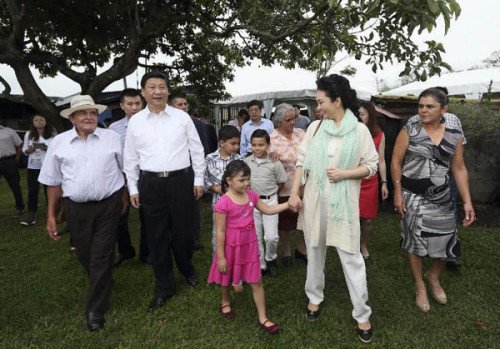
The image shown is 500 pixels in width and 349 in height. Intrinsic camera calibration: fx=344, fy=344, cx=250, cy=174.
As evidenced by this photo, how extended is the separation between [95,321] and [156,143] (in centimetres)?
163

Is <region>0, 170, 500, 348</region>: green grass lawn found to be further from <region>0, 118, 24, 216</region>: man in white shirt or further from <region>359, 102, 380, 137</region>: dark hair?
<region>0, 118, 24, 216</region>: man in white shirt

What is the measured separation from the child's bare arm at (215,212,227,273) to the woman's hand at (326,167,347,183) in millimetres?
897

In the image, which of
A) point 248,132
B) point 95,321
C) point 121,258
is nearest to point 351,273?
point 95,321

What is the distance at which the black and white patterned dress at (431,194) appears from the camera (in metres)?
3.03

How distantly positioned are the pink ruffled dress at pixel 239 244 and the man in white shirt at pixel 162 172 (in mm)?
632

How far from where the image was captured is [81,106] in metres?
3.01

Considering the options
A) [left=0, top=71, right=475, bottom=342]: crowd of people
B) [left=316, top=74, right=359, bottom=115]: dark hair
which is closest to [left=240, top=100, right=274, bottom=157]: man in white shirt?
[left=0, top=71, right=475, bottom=342]: crowd of people

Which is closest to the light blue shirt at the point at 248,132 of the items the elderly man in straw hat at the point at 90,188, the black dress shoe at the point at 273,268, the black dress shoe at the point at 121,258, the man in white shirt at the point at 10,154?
the black dress shoe at the point at 273,268

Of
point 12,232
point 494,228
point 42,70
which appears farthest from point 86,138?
point 42,70

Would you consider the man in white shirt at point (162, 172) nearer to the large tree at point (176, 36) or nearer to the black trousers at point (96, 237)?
the black trousers at point (96, 237)

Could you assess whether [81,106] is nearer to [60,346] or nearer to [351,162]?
[60,346]

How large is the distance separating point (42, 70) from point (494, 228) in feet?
35.3

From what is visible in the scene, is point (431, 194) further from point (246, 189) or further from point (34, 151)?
point (34, 151)

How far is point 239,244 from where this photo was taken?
2836 millimetres
